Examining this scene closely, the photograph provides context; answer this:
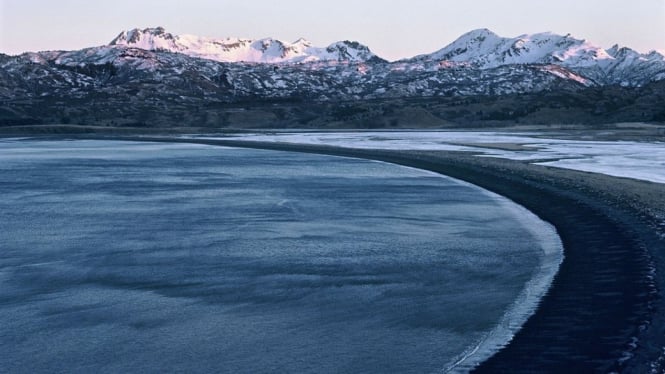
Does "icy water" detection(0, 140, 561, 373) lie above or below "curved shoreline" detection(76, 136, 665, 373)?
below

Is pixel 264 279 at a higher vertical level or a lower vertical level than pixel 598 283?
lower

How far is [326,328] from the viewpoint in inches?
548

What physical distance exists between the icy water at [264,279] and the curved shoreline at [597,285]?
1.84ft

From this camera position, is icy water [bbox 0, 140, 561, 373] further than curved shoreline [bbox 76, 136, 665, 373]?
Yes

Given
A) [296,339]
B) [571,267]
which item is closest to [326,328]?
[296,339]

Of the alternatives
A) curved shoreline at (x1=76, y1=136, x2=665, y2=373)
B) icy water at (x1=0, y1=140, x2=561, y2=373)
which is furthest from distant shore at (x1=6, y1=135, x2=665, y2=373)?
icy water at (x1=0, y1=140, x2=561, y2=373)

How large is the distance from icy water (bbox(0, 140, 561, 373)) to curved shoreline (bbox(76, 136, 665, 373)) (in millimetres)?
559

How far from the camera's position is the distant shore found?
12109 mm

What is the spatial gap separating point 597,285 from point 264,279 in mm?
6442

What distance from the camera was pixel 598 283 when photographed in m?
16.6

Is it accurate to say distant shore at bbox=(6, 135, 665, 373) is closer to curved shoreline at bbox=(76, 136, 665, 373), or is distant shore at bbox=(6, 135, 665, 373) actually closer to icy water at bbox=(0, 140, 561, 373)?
curved shoreline at bbox=(76, 136, 665, 373)

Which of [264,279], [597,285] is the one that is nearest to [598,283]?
[597,285]

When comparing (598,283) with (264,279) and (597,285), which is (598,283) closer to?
(597,285)

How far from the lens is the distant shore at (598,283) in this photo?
1211 cm
